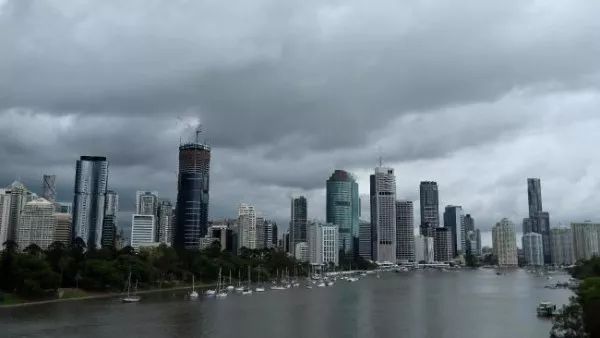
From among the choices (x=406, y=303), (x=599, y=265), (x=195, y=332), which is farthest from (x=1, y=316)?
(x=599, y=265)

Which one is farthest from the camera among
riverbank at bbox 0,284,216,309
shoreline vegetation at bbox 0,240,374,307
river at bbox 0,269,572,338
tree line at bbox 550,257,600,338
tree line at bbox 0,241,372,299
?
tree line at bbox 0,241,372,299

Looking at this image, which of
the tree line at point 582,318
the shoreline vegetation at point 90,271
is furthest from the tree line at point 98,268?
the tree line at point 582,318

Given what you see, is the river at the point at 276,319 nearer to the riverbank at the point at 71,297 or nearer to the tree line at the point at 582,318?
the riverbank at the point at 71,297

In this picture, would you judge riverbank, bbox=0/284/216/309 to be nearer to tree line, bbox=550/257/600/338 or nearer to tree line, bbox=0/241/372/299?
tree line, bbox=0/241/372/299

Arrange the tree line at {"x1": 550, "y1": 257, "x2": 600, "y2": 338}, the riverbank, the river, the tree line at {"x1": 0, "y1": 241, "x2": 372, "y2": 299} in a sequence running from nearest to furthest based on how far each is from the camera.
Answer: the tree line at {"x1": 550, "y1": 257, "x2": 600, "y2": 338}, the river, the riverbank, the tree line at {"x1": 0, "y1": 241, "x2": 372, "y2": 299}

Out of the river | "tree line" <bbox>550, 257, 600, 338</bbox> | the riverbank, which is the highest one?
"tree line" <bbox>550, 257, 600, 338</bbox>

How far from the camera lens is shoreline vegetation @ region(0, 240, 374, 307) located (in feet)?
336

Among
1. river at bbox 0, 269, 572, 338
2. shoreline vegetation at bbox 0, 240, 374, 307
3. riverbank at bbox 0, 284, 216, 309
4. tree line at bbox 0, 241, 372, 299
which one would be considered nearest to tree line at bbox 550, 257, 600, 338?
river at bbox 0, 269, 572, 338

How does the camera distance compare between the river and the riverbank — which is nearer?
the river

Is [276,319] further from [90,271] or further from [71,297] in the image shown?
[90,271]

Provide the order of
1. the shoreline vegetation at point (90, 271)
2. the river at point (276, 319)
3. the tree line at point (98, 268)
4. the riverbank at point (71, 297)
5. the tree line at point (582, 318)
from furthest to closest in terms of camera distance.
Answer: the tree line at point (98, 268) < the shoreline vegetation at point (90, 271) < the riverbank at point (71, 297) < the river at point (276, 319) < the tree line at point (582, 318)

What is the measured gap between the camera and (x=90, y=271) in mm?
119312

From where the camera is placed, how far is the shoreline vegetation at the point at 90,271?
336ft

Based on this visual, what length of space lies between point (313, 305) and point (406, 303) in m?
18.3
